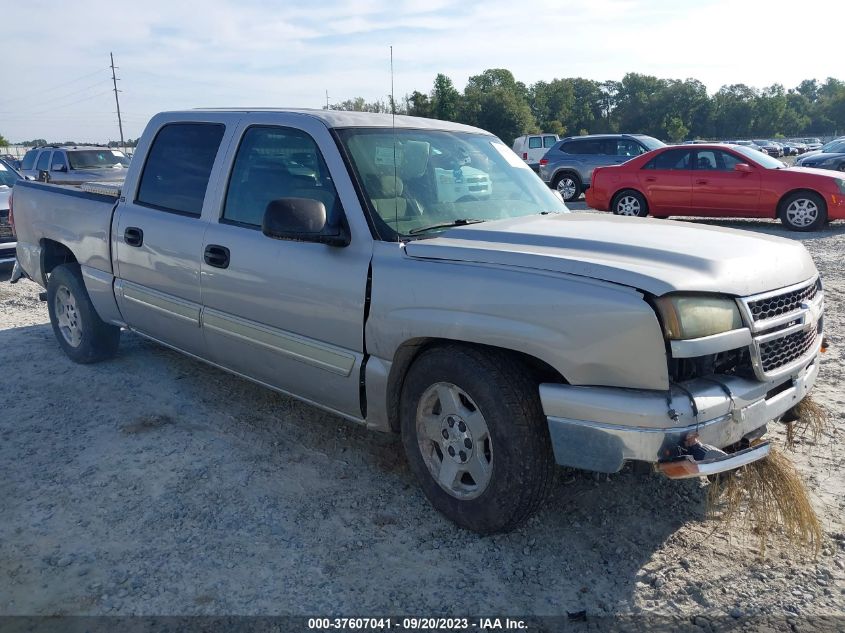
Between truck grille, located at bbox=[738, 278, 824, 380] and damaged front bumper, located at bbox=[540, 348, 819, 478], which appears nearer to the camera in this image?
damaged front bumper, located at bbox=[540, 348, 819, 478]

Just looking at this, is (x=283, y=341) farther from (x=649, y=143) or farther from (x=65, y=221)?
(x=649, y=143)

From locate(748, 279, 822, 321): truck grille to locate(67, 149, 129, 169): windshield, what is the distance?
16.7 meters

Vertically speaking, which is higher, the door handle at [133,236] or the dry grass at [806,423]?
the door handle at [133,236]

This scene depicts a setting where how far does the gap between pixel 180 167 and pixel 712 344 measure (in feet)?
11.3

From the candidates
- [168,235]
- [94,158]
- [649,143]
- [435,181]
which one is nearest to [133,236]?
[168,235]

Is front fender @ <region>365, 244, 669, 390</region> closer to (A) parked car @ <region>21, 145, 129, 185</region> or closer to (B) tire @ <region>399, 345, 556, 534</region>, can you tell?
(B) tire @ <region>399, 345, 556, 534</region>

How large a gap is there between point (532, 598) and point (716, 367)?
1162 millimetres

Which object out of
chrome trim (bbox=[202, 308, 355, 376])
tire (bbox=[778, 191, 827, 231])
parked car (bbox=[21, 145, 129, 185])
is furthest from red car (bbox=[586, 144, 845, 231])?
parked car (bbox=[21, 145, 129, 185])

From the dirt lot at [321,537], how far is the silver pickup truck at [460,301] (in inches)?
11.7

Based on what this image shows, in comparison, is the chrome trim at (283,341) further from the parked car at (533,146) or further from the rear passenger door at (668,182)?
the parked car at (533,146)

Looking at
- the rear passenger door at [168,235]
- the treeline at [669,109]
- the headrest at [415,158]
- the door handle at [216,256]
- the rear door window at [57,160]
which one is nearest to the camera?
the headrest at [415,158]

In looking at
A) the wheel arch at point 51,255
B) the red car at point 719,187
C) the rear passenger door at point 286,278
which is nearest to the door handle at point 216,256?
the rear passenger door at point 286,278

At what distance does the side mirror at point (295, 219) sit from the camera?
317 centimetres

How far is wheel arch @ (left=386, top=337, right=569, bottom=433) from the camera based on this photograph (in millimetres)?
2914
